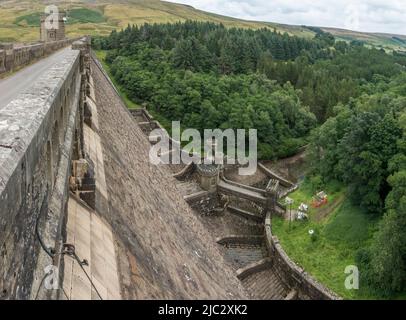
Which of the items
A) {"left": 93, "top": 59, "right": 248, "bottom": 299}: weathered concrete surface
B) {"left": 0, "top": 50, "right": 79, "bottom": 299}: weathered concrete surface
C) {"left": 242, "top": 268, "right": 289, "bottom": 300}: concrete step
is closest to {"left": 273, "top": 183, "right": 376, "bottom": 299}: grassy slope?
{"left": 242, "top": 268, "right": 289, "bottom": 300}: concrete step

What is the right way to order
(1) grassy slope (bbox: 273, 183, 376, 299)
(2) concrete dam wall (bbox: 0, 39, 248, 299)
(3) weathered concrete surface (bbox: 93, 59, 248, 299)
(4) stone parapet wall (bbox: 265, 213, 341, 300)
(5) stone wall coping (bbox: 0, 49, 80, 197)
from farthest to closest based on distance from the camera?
(1) grassy slope (bbox: 273, 183, 376, 299) < (4) stone parapet wall (bbox: 265, 213, 341, 300) < (3) weathered concrete surface (bbox: 93, 59, 248, 299) < (2) concrete dam wall (bbox: 0, 39, 248, 299) < (5) stone wall coping (bbox: 0, 49, 80, 197)

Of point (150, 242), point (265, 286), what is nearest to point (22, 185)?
point (150, 242)

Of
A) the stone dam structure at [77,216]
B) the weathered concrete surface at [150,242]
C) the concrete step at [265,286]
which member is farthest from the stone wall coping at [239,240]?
the weathered concrete surface at [150,242]

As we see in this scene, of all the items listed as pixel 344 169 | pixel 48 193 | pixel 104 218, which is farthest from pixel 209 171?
pixel 48 193

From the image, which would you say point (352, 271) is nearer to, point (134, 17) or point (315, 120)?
point (315, 120)

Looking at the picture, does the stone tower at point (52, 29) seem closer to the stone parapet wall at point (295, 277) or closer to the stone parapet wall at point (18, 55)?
the stone parapet wall at point (18, 55)

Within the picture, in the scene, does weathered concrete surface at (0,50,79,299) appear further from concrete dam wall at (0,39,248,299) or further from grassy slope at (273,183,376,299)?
grassy slope at (273,183,376,299)

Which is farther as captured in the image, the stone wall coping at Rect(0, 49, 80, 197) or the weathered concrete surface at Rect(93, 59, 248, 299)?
the weathered concrete surface at Rect(93, 59, 248, 299)

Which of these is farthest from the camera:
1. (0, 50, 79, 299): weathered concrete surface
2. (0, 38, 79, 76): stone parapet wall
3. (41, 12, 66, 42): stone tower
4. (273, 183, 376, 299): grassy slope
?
(41, 12, 66, 42): stone tower
